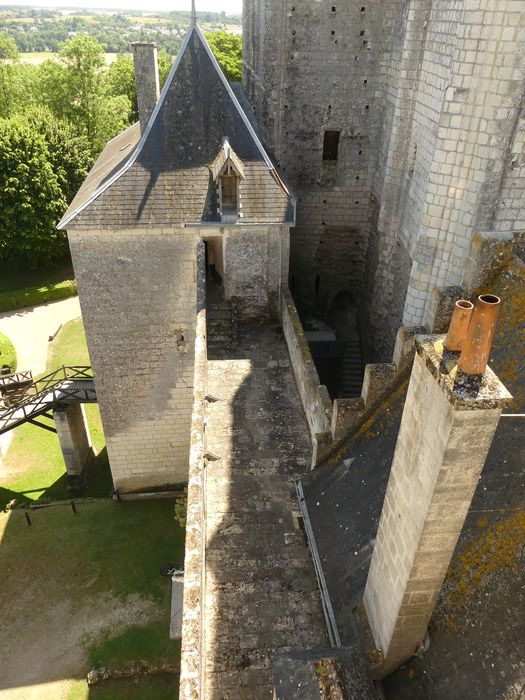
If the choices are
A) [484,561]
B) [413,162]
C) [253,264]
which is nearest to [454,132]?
[413,162]

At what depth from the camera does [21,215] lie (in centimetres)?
2484

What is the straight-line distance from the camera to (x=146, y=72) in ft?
43.0

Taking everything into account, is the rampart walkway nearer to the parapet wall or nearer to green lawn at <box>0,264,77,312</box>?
the parapet wall

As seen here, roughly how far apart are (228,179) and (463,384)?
871 centimetres

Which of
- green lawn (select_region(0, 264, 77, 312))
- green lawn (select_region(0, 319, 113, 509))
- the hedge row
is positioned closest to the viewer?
green lawn (select_region(0, 319, 113, 509))

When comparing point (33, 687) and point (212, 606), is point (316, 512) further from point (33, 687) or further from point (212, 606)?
point (33, 687)

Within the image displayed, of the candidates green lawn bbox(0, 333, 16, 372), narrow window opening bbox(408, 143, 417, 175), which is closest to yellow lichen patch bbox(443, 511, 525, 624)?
narrow window opening bbox(408, 143, 417, 175)

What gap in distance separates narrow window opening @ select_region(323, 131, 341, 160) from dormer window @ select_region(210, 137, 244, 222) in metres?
3.28

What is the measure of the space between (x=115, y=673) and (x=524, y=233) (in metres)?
11.3

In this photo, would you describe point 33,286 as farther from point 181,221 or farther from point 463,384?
point 463,384

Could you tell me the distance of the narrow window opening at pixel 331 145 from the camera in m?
13.6

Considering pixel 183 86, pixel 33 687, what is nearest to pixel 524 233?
pixel 183 86

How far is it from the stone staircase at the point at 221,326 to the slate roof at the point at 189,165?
2.12 metres

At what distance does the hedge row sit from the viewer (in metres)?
25.2
